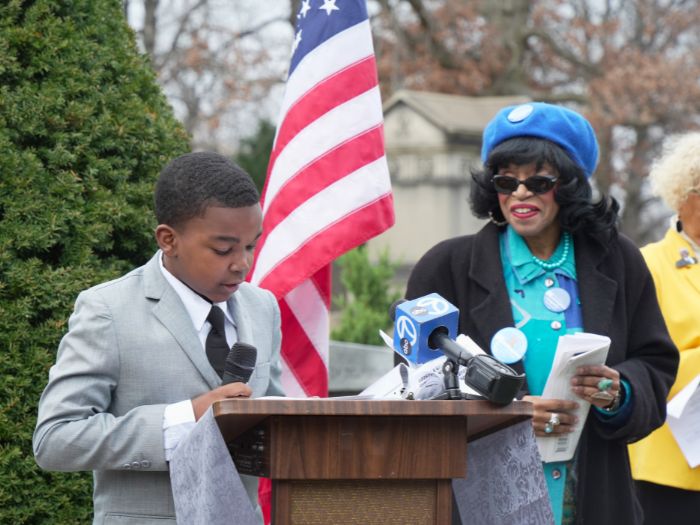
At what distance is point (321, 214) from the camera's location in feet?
15.3

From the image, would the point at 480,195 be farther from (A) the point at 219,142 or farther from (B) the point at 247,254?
(A) the point at 219,142

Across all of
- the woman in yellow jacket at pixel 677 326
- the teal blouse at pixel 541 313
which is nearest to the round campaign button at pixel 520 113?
the teal blouse at pixel 541 313

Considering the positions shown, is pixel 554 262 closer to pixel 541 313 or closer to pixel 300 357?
pixel 541 313

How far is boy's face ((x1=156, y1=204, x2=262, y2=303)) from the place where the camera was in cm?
287

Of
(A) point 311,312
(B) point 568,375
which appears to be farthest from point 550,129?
(A) point 311,312

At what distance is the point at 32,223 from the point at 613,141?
24930 millimetres

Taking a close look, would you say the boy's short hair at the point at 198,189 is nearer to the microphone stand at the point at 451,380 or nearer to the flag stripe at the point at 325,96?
the microphone stand at the point at 451,380

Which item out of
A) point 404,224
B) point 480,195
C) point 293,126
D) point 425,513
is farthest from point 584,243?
point 404,224

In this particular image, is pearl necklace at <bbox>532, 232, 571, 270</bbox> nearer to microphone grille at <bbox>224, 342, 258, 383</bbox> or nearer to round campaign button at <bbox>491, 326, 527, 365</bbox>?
round campaign button at <bbox>491, 326, 527, 365</bbox>

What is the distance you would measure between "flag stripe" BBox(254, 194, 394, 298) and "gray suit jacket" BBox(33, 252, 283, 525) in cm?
155

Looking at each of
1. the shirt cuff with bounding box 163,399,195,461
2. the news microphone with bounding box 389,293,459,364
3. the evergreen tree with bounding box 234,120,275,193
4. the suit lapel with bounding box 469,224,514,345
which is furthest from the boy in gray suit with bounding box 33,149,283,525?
the evergreen tree with bounding box 234,120,275,193

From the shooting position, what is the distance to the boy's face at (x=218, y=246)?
9.42 ft

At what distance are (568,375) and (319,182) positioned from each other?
1.54 m

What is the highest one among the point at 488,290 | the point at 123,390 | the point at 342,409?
the point at 488,290
